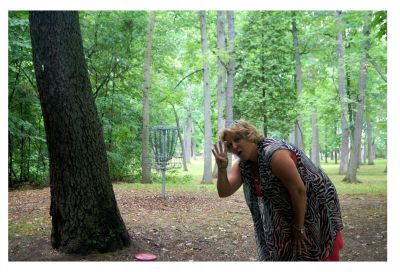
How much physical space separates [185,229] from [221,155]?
1.70 metres

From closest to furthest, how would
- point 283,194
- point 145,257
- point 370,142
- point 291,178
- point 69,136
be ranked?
point 291,178 → point 283,194 → point 69,136 → point 145,257 → point 370,142

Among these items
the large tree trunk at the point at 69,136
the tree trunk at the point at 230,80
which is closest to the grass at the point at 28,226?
the large tree trunk at the point at 69,136

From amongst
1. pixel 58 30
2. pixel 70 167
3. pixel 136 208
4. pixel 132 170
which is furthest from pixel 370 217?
pixel 132 170

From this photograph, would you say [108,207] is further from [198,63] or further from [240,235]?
[198,63]

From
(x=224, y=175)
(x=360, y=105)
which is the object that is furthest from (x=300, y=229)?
(x=360, y=105)

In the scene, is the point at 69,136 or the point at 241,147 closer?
the point at 241,147

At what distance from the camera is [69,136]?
7.65ft

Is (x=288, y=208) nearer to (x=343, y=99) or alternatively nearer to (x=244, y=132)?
(x=244, y=132)

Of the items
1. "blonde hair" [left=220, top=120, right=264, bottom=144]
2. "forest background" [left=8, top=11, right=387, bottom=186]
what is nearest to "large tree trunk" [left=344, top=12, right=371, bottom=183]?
"forest background" [left=8, top=11, right=387, bottom=186]

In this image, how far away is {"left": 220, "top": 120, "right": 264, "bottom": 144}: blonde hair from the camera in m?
1.58

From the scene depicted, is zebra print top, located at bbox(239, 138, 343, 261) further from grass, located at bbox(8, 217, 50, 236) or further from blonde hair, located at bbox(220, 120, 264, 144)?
grass, located at bbox(8, 217, 50, 236)

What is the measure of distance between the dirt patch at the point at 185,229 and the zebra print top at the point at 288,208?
1.02m

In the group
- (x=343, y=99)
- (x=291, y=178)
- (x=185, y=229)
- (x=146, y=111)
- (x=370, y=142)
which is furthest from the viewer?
(x=370, y=142)

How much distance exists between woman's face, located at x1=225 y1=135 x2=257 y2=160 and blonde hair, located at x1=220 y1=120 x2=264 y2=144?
0.04ft
